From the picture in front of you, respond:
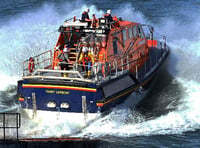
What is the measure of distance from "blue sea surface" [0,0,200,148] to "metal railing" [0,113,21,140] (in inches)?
30.4

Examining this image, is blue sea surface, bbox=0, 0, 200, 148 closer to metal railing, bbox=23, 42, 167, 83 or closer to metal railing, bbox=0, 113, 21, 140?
metal railing, bbox=0, 113, 21, 140

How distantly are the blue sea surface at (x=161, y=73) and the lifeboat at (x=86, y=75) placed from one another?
54 cm

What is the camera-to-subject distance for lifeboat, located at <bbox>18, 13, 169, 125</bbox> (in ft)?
45.0

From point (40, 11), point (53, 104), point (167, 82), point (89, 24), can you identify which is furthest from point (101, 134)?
point (40, 11)

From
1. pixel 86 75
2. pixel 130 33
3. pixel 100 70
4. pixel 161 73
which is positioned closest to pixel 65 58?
pixel 86 75

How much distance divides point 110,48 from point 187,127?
3011 millimetres

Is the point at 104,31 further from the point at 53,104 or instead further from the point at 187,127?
the point at 187,127

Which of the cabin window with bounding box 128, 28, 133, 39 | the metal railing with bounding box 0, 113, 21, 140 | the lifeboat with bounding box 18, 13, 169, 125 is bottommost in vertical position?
the metal railing with bounding box 0, 113, 21, 140

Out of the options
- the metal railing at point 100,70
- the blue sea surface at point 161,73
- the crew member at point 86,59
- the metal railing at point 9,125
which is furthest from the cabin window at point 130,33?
the metal railing at point 9,125

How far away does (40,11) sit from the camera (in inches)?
1003

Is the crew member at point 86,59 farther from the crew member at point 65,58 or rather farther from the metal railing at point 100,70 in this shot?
the crew member at point 65,58

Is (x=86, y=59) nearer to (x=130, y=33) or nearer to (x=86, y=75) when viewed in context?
(x=86, y=75)

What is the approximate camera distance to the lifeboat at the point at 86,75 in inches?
540

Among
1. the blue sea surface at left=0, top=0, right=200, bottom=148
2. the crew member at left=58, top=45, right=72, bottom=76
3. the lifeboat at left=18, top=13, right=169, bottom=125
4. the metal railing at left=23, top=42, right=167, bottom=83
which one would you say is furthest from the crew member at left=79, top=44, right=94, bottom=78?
the blue sea surface at left=0, top=0, right=200, bottom=148
